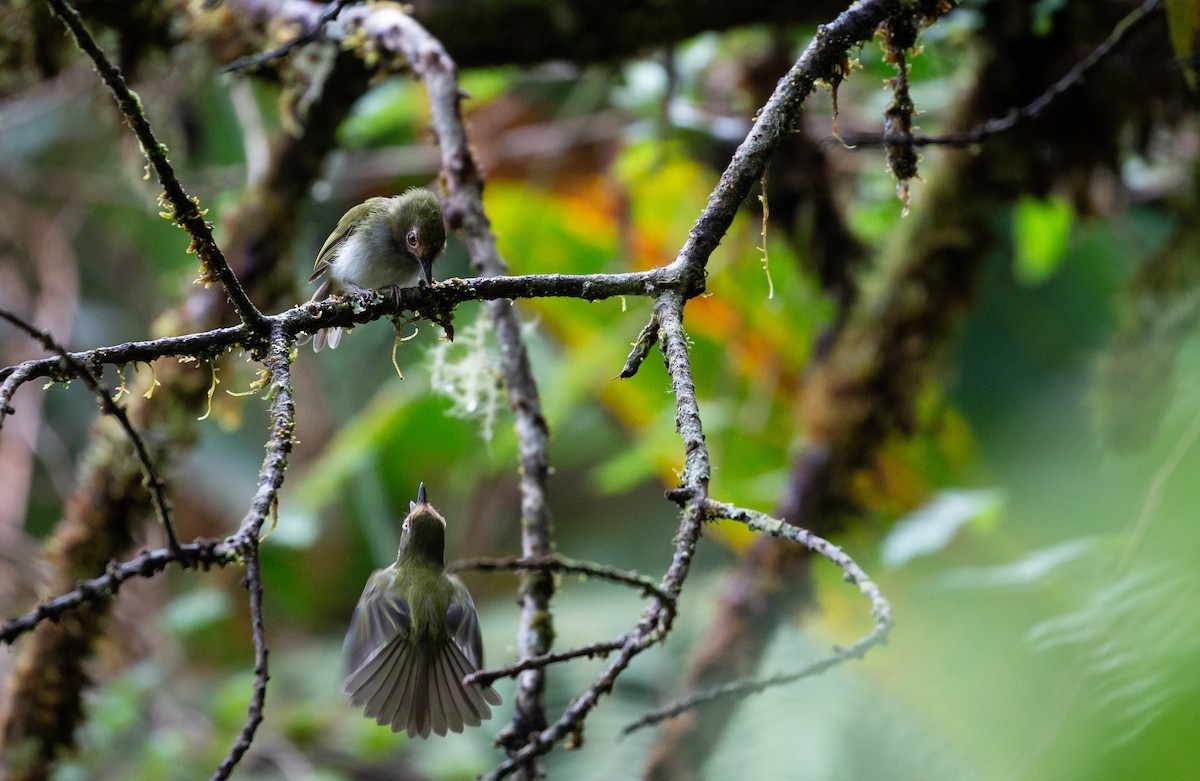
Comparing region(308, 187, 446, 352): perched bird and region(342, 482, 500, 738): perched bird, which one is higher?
region(308, 187, 446, 352): perched bird

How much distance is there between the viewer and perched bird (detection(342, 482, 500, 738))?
1.07 meters

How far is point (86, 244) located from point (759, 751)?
211 inches

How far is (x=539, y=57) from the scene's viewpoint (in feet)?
9.98

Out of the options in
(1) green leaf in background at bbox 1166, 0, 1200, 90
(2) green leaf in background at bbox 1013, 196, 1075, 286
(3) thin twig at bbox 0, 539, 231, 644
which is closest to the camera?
(3) thin twig at bbox 0, 539, 231, 644

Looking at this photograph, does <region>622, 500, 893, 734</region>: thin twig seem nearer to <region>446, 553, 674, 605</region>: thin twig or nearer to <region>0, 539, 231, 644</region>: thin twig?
<region>446, 553, 674, 605</region>: thin twig

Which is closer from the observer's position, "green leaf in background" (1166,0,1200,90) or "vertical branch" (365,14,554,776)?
"vertical branch" (365,14,554,776)

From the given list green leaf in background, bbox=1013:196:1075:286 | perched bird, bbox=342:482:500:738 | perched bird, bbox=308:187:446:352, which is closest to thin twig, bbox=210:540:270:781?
perched bird, bbox=342:482:500:738

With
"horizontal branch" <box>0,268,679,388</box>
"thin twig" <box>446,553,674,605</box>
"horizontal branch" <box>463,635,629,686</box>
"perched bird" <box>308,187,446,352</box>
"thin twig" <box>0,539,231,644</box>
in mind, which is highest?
"perched bird" <box>308,187,446,352</box>

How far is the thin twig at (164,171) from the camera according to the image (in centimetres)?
100

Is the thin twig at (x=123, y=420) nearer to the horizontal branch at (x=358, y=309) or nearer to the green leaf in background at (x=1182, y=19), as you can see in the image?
the horizontal branch at (x=358, y=309)

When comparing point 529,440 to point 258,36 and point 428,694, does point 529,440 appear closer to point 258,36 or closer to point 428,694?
point 428,694

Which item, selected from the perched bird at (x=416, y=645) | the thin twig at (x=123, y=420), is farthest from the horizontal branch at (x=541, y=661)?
the thin twig at (x=123, y=420)

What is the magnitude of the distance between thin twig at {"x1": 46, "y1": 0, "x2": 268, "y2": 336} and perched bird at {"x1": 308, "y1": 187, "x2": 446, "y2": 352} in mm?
348

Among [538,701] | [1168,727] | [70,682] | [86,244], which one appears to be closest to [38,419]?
[86,244]
